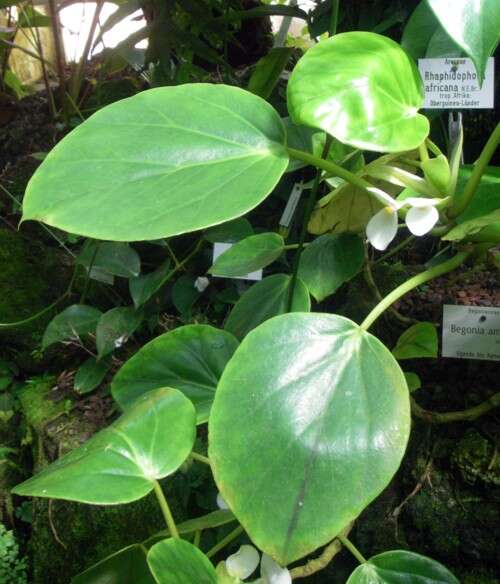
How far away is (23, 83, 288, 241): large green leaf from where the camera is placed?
1.58ft

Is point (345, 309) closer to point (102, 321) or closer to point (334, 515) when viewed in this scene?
point (102, 321)

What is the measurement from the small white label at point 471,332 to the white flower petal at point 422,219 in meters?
0.29

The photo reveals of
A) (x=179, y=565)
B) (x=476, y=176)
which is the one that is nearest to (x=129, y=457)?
(x=179, y=565)

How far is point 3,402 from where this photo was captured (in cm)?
143

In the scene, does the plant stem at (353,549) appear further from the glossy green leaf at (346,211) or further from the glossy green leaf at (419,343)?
the glossy green leaf at (346,211)

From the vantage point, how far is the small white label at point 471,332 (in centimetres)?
80

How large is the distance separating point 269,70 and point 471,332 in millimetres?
648

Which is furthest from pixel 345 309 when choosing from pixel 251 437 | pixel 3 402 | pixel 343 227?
pixel 3 402

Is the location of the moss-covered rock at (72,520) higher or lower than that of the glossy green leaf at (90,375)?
lower

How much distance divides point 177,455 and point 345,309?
59 centimetres

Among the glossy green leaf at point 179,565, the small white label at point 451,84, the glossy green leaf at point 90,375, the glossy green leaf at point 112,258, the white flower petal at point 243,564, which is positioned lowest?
the glossy green leaf at point 90,375

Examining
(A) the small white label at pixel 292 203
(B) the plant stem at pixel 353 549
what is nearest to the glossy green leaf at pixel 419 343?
(B) the plant stem at pixel 353 549

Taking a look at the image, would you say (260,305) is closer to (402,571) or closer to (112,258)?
(402,571)

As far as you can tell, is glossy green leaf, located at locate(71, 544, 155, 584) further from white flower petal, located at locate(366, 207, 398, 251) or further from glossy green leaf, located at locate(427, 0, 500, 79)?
glossy green leaf, located at locate(427, 0, 500, 79)
